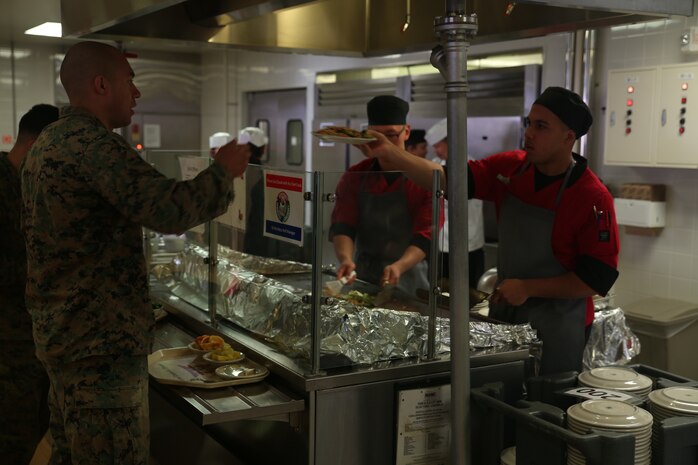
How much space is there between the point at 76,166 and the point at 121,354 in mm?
514

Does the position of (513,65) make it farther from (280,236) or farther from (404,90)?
(280,236)

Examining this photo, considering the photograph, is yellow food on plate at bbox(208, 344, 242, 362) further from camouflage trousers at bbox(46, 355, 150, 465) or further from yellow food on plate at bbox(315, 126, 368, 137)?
yellow food on plate at bbox(315, 126, 368, 137)

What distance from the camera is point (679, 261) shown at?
14.3 feet

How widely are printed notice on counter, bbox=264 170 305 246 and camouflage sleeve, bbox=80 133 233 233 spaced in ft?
0.76

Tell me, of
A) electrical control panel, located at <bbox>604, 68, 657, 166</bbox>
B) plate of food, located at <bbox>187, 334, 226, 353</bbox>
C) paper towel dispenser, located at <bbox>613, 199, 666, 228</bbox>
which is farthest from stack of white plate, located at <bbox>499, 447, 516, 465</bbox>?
electrical control panel, located at <bbox>604, 68, 657, 166</bbox>

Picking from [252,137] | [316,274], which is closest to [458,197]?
[316,274]

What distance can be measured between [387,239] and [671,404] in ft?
2.87

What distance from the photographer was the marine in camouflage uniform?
2936 millimetres

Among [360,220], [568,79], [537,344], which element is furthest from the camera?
[568,79]

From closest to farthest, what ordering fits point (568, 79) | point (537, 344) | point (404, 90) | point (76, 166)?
point (76, 166) → point (537, 344) → point (568, 79) → point (404, 90)

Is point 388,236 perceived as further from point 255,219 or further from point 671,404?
point 671,404

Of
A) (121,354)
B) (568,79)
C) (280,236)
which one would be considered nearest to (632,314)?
(568,79)

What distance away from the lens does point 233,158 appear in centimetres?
204

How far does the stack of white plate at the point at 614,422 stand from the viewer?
191 centimetres
